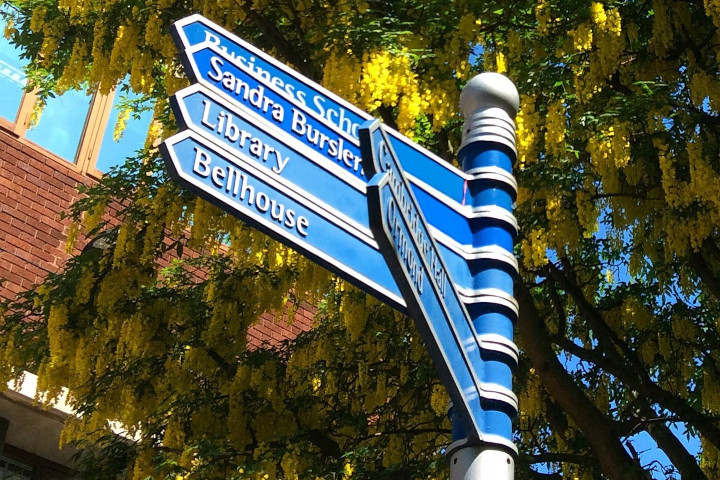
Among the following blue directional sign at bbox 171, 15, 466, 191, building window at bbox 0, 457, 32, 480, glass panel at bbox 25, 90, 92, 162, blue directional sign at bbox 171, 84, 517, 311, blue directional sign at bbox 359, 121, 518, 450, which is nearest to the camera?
blue directional sign at bbox 359, 121, 518, 450

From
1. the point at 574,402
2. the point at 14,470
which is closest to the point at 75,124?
the point at 14,470

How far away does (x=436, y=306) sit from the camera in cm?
245

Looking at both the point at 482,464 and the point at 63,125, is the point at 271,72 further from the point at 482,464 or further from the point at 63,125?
the point at 63,125

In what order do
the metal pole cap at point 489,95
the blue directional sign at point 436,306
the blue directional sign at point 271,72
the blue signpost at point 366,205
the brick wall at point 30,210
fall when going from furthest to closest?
the brick wall at point 30,210
the metal pole cap at point 489,95
the blue directional sign at point 271,72
the blue signpost at point 366,205
the blue directional sign at point 436,306

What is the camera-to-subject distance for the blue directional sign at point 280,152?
2.48 m

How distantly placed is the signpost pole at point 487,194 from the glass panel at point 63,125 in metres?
10.7

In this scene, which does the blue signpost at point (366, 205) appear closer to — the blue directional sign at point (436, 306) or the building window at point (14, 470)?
the blue directional sign at point (436, 306)

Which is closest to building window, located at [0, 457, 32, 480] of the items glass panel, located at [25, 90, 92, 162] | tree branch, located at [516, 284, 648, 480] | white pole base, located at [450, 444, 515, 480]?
glass panel, located at [25, 90, 92, 162]

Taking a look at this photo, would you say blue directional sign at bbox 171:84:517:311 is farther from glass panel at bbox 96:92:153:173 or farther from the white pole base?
glass panel at bbox 96:92:153:173

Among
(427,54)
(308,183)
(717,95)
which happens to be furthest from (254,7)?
(308,183)

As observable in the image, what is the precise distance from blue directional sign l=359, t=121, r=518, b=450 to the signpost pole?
53mm

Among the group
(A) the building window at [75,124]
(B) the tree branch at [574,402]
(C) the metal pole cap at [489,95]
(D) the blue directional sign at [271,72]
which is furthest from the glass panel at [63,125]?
(D) the blue directional sign at [271,72]

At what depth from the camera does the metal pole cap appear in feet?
11.1

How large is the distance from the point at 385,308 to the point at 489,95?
20.7 ft
